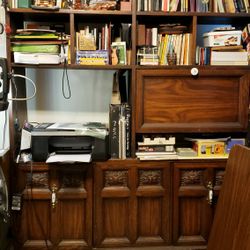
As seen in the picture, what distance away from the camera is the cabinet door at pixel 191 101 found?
2.05 metres

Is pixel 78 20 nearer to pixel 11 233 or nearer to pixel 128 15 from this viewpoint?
pixel 128 15

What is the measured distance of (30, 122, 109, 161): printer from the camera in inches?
77.5

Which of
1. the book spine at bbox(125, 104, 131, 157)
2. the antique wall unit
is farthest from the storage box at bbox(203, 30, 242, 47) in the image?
the book spine at bbox(125, 104, 131, 157)

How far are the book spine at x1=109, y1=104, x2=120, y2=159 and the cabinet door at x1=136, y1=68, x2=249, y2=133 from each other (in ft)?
0.46

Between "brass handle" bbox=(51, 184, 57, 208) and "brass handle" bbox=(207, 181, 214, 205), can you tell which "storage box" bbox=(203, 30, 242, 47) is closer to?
"brass handle" bbox=(207, 181, 214, 205)

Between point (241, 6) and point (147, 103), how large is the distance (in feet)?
3.07

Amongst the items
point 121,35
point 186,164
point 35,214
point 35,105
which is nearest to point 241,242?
point 186,164

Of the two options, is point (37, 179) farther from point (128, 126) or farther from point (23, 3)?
point (23, 3)

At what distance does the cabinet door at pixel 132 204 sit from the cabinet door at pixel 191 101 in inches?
11.9

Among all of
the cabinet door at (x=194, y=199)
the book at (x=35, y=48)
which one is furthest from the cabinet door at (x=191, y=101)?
the book at (x=35, y=48)

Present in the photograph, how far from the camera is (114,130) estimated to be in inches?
80.5

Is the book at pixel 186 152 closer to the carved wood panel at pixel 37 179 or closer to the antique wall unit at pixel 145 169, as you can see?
the antique wall unit at pixel 145 169

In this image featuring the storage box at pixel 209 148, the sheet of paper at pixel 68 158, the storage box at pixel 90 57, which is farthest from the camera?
the storage box at pixel 209 148

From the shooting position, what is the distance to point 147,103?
2070mm
